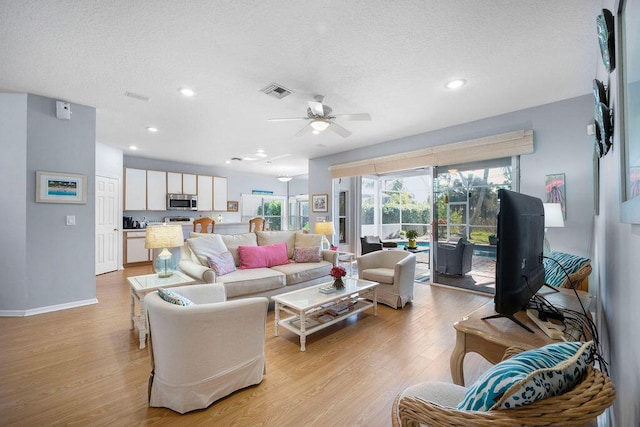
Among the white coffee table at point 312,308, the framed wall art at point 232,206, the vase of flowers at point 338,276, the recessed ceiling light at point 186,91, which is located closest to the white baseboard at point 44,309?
the white coffee table at point 312,308

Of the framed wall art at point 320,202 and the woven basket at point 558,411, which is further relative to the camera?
the framed wall art at point 320,202

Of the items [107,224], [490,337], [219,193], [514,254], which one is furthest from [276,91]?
[219,193]

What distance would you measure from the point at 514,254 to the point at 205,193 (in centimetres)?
785

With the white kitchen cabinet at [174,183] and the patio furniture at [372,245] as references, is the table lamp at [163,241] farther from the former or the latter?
the white kitchen cabinet at [174,183]

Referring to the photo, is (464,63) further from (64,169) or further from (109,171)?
(109,171)

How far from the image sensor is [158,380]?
5.77ft

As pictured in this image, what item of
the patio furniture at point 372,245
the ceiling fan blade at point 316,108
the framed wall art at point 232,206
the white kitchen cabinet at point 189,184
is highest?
the ceiling fan blade at point 316,108

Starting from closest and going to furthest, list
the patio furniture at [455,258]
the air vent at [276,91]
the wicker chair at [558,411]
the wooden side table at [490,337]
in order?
the wicker chair at [558,411]
the wooden side table at [490,337]
the air vent at [276,91]
the patio furniture at [455,258]

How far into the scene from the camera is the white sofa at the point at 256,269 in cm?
318

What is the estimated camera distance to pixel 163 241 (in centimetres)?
286

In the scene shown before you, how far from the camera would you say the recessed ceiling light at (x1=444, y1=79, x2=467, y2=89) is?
289 cm

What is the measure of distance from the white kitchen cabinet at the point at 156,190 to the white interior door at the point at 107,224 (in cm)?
77

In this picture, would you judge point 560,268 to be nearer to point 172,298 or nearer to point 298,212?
point 172,298

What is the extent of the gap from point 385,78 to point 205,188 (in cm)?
642
